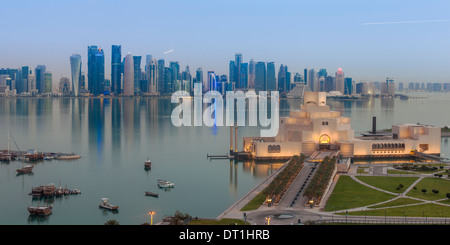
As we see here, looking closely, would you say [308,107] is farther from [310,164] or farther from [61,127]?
[61,127]

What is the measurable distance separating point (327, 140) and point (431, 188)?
9482mm

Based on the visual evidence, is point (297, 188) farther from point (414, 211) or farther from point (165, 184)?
point (165, 184)

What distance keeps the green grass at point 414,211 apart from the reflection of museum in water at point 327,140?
402 inches

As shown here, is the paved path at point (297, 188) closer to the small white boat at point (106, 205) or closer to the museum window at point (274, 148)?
the museum window at point (274, 148)

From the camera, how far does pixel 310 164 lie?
20.6 m

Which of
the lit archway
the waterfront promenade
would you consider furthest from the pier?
the waterfront promenade

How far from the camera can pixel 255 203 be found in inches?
567

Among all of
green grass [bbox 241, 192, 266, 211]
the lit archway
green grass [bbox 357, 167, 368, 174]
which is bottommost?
green grass [bbox 241, 192, 266, 211]

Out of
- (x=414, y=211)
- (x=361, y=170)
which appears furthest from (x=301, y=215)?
(x=361, y=170)

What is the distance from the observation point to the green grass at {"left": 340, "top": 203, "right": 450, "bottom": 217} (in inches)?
504

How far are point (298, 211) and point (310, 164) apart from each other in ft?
25.0

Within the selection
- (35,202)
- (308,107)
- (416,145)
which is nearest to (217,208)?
(35,202)

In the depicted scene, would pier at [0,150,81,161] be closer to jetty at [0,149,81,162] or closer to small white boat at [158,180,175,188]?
jetty at [0,149,81,162]

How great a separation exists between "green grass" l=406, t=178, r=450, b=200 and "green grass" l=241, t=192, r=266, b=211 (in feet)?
14.3
